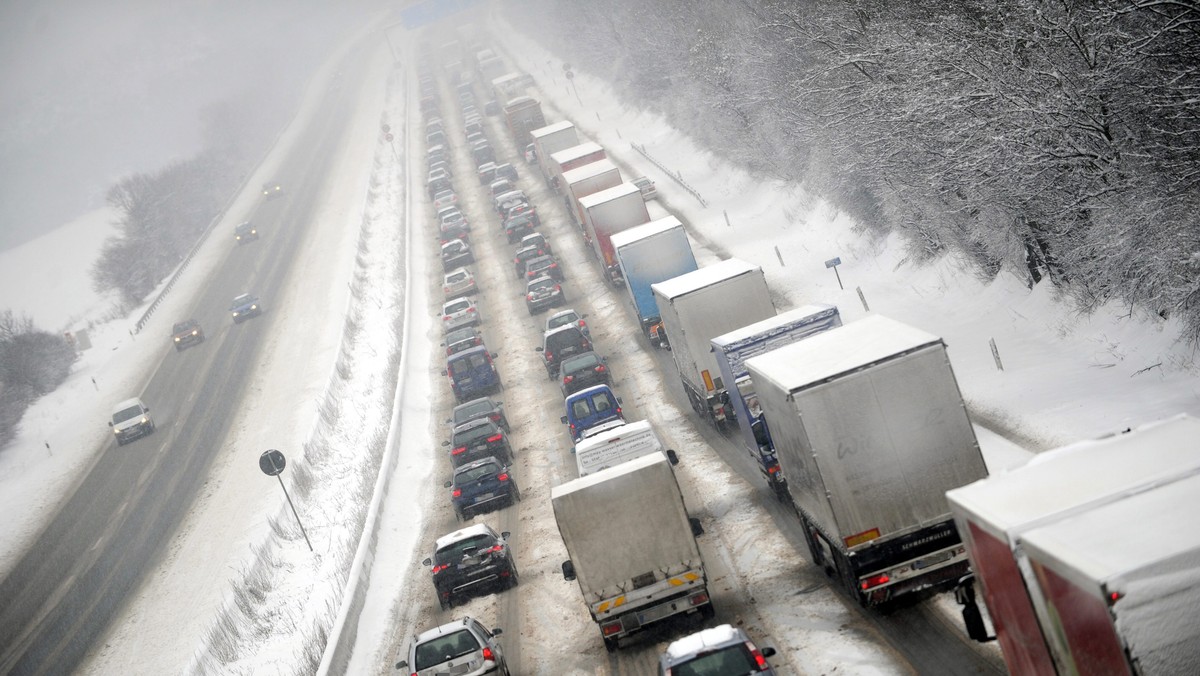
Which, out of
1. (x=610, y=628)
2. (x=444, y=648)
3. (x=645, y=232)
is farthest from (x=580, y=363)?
(x=444, y=648)

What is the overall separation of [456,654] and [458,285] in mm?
32007

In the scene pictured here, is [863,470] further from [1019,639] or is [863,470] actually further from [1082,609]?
[1082,609]

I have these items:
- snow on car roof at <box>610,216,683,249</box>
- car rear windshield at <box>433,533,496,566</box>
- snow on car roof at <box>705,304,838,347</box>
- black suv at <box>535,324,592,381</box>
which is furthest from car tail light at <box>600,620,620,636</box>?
black suv at <box>535,324,592,381</box>

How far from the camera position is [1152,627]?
6.59m

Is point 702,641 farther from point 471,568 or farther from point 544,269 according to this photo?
point 544,269

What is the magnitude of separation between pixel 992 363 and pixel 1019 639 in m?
15.4

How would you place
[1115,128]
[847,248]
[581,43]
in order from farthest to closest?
[581,43] < [847,248] < [1115,128]

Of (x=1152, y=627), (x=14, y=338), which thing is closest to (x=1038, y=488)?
(x=1152, y=627)

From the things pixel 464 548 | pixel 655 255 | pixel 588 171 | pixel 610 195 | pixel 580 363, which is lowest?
pixel 464 548

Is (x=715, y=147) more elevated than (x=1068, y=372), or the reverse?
(x=715, y=147)

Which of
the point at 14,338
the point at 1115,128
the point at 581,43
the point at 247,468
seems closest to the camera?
the point at 1115,128

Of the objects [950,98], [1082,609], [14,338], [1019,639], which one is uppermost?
[14,338]

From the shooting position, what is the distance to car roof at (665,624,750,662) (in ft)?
39.2

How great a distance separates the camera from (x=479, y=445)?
2778 cm
